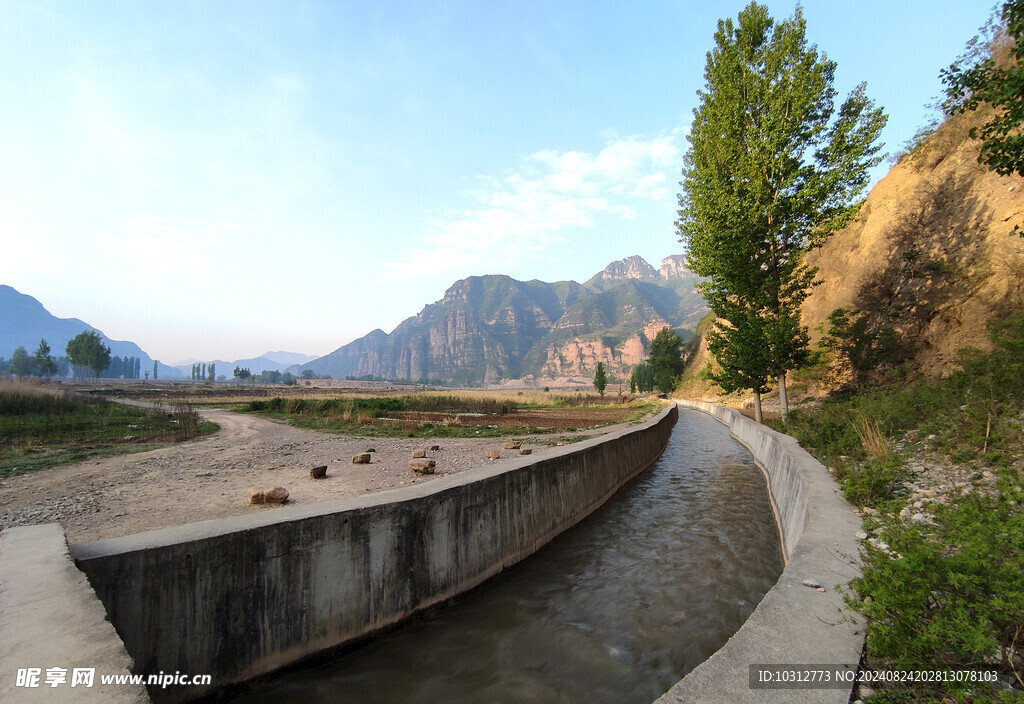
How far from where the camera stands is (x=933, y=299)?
1764cm

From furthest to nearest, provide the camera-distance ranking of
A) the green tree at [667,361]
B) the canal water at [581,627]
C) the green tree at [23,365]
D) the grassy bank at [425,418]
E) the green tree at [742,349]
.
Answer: the green tree at [23,365] → the green tree at [667,361] → the grassy bank at [425,418] → the green tree at [742,349] → the canal water at [581,627]

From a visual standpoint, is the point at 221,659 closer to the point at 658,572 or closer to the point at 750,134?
the point at 658,572

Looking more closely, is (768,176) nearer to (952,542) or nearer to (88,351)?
(952,542)

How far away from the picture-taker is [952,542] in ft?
10.5

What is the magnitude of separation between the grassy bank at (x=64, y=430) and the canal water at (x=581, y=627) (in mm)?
13236

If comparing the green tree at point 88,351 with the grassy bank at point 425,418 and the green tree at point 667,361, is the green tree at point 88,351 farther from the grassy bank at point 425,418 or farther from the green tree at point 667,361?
the green tree at point 667,361

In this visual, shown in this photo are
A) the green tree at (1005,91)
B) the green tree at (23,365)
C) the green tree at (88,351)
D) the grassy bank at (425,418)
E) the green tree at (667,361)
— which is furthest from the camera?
the green tree at (23,365)

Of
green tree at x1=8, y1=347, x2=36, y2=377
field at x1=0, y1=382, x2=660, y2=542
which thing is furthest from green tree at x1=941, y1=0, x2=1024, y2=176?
green tree at x1=8, y1=347, x2=36, y2=377

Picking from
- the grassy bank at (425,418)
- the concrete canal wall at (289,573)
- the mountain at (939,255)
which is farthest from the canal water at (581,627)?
the grassy bank at (425,418)

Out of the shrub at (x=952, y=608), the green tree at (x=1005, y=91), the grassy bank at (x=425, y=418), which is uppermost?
the green tree at (x=1005, y=91)

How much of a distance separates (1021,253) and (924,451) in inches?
462

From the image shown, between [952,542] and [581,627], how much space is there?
3.91 meters

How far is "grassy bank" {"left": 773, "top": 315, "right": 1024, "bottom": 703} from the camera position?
8.20 feet

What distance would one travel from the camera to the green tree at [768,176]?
17844 millimetres
